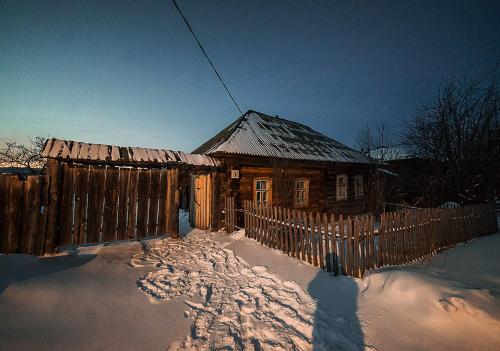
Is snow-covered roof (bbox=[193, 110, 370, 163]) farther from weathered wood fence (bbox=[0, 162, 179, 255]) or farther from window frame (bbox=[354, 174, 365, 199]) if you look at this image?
weathered wood fence (bbox=[0, 162, 179, 255])

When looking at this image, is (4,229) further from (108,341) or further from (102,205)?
(108,341)

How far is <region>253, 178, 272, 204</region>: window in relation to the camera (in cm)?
977

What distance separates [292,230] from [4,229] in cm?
654

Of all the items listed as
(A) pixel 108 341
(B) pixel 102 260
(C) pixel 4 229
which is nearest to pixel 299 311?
(A) pixel 108 341

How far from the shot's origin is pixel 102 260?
15.1 feet

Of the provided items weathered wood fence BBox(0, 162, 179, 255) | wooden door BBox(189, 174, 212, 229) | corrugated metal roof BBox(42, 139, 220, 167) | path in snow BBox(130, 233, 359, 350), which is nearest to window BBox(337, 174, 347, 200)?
wooden door BBox(189, 174, 212, 229)

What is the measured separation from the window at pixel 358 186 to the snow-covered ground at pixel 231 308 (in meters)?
9.97

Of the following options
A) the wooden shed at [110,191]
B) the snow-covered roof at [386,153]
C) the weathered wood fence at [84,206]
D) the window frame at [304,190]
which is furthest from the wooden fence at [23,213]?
the snow-covered roof at [386,153]

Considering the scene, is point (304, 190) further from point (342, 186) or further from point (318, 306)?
point (318, 306)

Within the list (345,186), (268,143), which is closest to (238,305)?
(268,143)

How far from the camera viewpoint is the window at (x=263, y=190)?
32.1 ft

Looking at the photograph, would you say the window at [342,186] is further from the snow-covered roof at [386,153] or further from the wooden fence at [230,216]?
the wooden fence at [230,216]

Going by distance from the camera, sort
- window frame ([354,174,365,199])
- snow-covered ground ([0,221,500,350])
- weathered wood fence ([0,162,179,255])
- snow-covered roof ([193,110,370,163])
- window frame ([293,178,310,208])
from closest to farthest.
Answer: snow-covered ground ([0,221,500,350]) < weathered wood fence ([0,162,179,255]) < snow-covered roof ([193,110,370,163]) < window frame ([293,178,310,208]) < window frame ([354,174,365,199])

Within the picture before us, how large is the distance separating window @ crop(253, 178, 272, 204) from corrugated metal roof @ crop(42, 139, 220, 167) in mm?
3317
